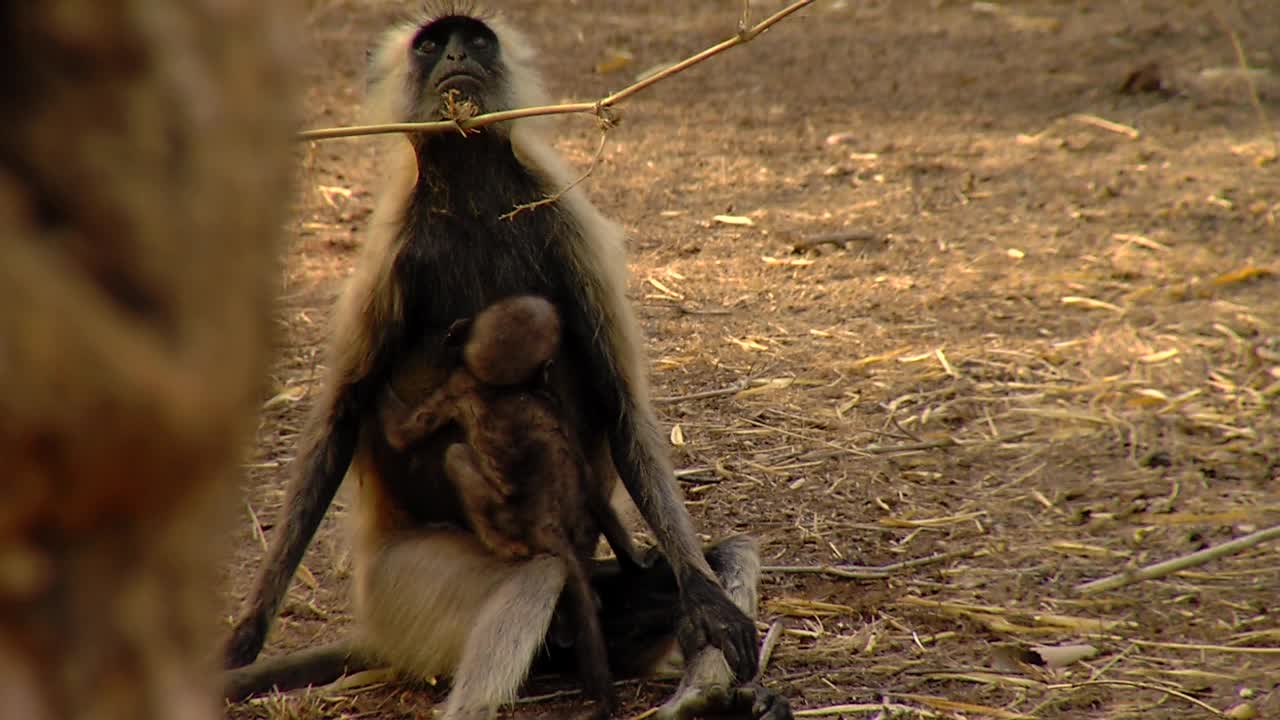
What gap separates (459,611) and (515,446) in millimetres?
468

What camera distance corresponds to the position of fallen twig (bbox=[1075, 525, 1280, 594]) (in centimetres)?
439

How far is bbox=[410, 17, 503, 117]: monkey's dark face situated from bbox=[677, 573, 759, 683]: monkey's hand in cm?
151

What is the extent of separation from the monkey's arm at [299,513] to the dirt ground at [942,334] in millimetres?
221

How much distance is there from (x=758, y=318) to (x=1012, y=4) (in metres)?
6.20

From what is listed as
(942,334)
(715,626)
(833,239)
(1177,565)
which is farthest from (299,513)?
(833,239)

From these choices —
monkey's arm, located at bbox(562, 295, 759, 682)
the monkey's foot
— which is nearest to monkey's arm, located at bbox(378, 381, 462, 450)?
monkey's arm, located at bbox(562, 295, 759, 682)

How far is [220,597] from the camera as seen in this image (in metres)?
4.41

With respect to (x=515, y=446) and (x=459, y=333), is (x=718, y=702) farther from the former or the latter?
(x=459, y=333)

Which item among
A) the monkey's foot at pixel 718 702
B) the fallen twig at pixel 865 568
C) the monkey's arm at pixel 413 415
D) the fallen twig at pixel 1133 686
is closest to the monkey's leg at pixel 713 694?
the monkey's foot at pixel 718 702

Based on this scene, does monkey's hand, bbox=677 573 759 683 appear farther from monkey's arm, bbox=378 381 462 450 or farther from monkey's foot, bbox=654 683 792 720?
monkey's arm, bbox=378 381 462 450

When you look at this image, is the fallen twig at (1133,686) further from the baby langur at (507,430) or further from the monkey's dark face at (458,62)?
the monkey's dark face at (458,62)

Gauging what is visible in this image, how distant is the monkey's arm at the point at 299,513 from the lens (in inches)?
148

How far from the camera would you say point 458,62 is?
4.23 m

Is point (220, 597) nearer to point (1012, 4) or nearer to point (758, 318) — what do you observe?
point (758, 318)
